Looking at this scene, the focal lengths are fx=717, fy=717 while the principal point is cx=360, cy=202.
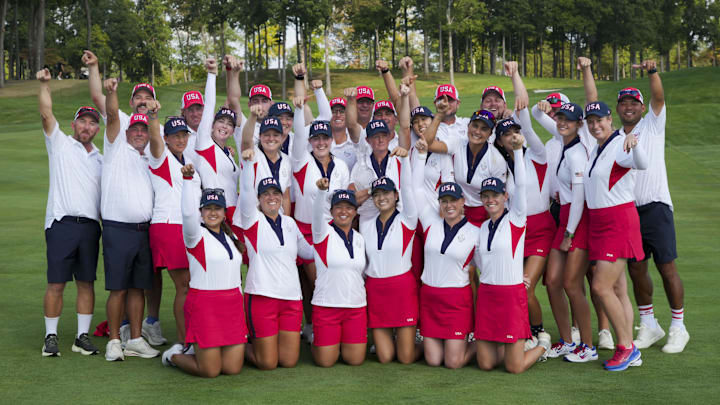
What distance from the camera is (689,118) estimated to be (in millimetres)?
28766

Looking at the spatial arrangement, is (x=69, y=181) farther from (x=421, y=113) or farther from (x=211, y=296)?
(x=421, y=113)

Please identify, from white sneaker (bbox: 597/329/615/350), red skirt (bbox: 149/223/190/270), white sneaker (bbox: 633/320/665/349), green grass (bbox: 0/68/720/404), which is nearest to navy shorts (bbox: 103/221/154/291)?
red skirt (bbox: 149/223/190/270)

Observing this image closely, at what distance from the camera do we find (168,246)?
7348 mm

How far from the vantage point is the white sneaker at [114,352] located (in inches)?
278

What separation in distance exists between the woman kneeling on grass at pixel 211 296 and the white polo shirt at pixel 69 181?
1406 mm

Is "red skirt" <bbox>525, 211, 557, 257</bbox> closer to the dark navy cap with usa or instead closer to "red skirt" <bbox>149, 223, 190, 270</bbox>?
the dark navy cap with usa

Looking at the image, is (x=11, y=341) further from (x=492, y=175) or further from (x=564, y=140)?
(x=564, y=140)

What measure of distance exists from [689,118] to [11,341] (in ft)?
90.4

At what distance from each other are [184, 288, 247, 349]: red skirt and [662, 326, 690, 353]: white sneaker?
4.16m

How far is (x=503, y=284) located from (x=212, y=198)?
2.86m

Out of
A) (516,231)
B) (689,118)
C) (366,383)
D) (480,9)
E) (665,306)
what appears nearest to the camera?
(366,383)

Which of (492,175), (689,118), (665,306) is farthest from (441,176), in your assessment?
(689,118)

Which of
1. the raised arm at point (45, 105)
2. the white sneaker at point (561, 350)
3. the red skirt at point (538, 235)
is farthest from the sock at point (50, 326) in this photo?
the white sneaker at point (561, 350)

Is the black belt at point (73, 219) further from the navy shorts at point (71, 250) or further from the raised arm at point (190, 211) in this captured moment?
the raised arm at point (190, 211)
